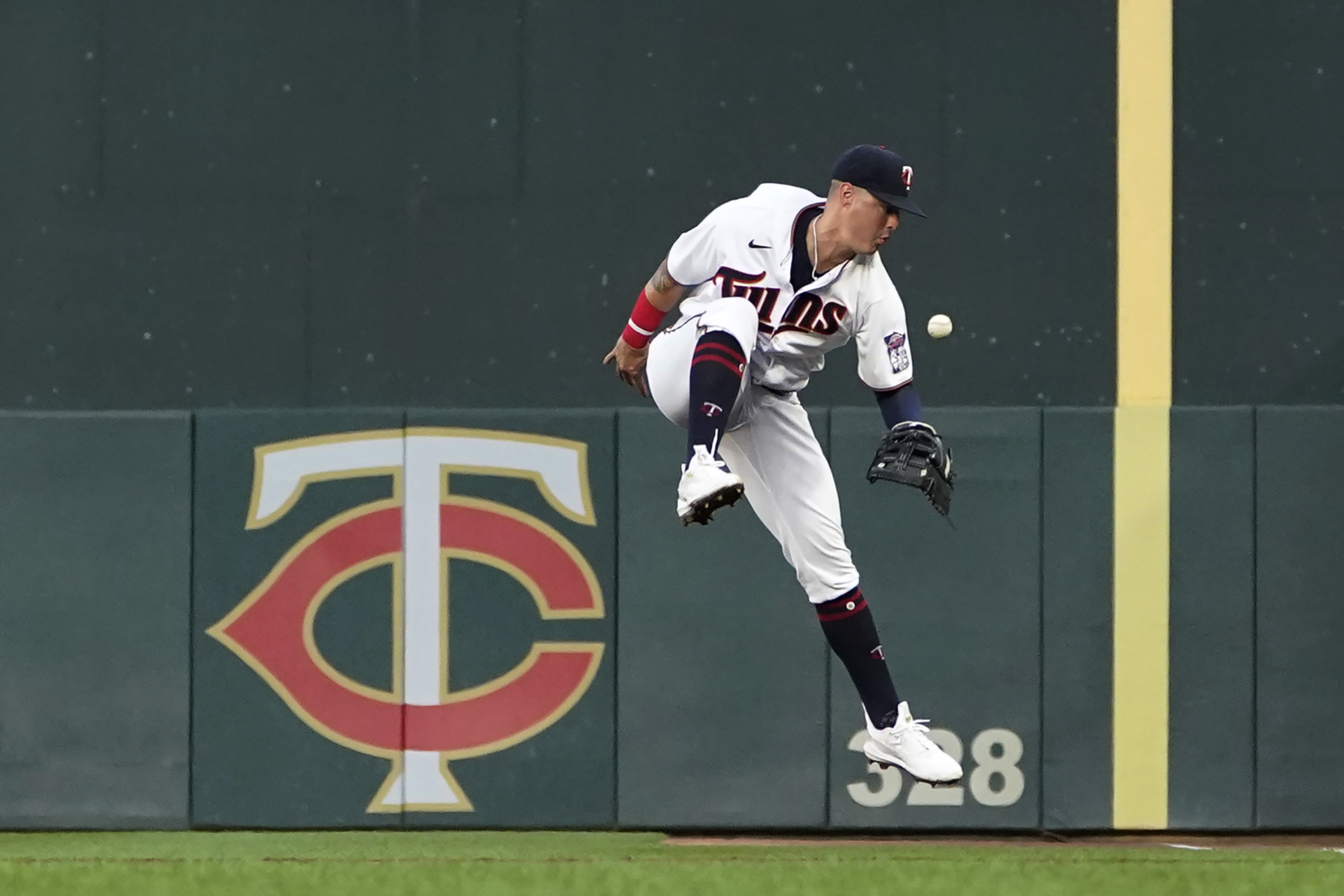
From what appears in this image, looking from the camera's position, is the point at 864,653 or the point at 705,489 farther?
the point at 864,653

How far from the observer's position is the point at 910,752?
5.12 m

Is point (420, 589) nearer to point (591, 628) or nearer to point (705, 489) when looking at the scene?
point (591, 628)

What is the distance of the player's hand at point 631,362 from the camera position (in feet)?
17.4

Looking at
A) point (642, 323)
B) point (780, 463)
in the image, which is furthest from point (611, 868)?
point (642, 323)

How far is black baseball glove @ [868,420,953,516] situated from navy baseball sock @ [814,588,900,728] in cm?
47

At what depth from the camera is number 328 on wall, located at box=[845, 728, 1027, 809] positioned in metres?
7.18

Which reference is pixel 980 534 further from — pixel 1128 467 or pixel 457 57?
pixel 457 57

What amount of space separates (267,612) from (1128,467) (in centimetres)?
352

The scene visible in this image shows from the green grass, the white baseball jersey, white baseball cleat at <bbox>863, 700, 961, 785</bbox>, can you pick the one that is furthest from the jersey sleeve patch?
the green grass

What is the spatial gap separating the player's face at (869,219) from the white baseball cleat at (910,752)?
1.34 meters

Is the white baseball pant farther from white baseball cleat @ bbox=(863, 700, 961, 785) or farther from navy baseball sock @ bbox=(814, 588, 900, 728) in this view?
white baseball cleat @ bbox=(863, 700, 961, 785)

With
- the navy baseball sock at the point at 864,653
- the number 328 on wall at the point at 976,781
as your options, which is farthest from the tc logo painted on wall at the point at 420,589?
the navy baseball sock at the point at 864,653

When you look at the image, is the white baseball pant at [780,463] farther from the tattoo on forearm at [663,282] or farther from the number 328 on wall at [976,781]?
the number 328 on wall at [976,781]

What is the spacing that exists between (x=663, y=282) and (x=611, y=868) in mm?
1932
